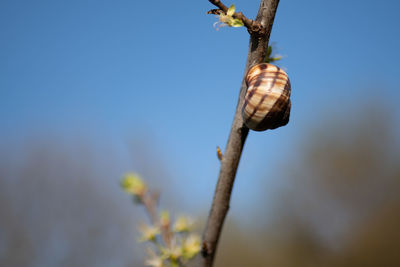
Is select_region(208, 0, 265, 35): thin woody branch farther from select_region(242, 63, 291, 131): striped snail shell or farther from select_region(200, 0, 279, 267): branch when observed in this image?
select_region(242, 63, 291, 131): striped snail shell

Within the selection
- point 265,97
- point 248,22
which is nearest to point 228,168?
point 265,97

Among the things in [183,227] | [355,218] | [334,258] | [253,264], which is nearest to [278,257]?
[253,264]

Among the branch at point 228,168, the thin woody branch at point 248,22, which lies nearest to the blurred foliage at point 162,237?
the branch at point 228,168

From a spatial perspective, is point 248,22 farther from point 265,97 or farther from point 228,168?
point 228,168

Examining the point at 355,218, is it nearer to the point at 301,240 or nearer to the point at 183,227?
the point at 301,240

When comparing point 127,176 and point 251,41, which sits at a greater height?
point 251,41

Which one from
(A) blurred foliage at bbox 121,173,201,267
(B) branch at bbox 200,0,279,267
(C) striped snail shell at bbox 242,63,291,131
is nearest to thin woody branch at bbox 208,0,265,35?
(B) branch at bbox 200,0,279,267

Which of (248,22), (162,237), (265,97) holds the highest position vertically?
(248,22)

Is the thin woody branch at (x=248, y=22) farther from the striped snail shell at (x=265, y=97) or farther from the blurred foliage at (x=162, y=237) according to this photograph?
the blurred foliage at (x=162, y=237)
